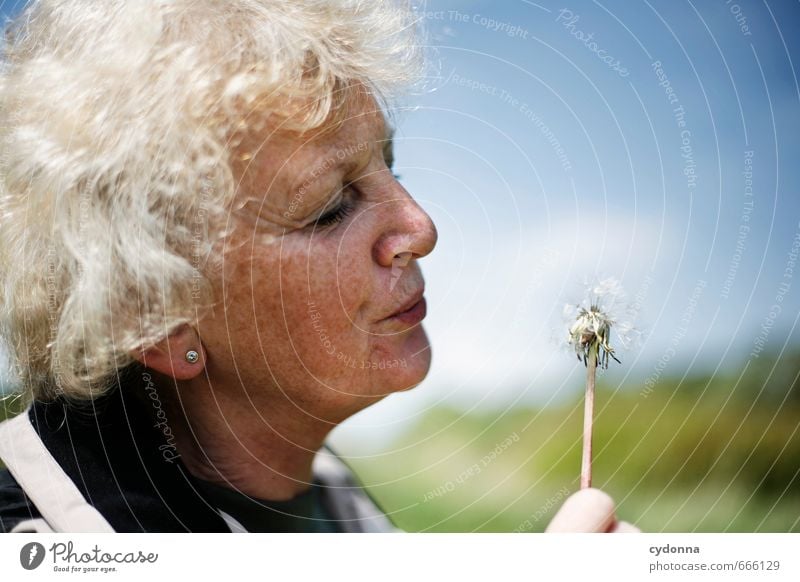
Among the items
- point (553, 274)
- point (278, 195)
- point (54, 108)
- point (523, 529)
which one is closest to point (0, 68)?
point (54, 108)

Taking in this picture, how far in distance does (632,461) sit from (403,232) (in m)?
0.43

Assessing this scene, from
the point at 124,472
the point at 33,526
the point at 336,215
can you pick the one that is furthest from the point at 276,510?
the point at 336,215

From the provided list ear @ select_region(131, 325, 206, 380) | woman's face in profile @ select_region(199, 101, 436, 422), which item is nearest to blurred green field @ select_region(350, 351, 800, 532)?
Answer: woman's face in profile @ select_region(199, 101, 436, 422)

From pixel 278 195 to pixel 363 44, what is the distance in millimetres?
212

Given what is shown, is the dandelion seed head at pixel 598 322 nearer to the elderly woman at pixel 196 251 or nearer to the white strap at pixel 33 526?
the elderly woman at pixel 196 251

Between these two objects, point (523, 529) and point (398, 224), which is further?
point (523, 529)

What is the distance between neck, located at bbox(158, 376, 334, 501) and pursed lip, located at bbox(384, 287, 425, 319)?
0.17 meters

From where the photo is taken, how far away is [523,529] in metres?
1.04

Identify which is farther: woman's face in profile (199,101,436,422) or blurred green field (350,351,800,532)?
blurred green field (350,351,800,532)

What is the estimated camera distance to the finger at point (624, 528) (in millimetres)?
1022

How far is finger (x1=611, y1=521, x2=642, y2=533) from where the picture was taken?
40.3 inches

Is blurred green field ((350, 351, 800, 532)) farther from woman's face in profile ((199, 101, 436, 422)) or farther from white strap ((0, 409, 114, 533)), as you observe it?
white strap ((0, 409, 114, 533))
